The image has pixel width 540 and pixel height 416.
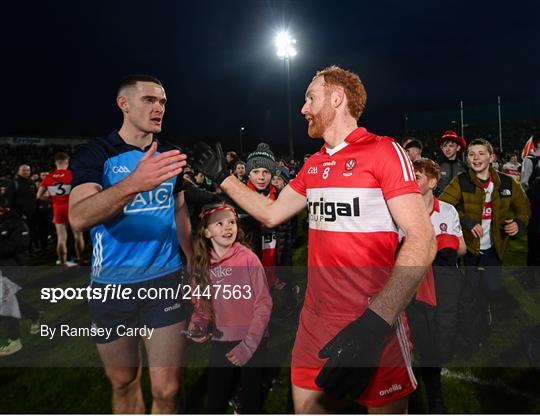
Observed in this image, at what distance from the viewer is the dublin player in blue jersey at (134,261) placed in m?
2.48

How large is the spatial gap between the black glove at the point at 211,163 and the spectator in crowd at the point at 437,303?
173 centimetres

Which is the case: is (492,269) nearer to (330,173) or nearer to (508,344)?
(508,344)

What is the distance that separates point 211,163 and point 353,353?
5.34 ft

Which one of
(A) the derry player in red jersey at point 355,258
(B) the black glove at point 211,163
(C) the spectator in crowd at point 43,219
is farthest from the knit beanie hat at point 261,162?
(C) the spectator in crowd at point 43,219

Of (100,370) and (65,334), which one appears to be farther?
(65,334)

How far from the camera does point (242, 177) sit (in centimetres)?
792

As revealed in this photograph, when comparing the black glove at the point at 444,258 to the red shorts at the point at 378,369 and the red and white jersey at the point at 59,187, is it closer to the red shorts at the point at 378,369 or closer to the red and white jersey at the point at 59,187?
the red shorts at the point at 378,369

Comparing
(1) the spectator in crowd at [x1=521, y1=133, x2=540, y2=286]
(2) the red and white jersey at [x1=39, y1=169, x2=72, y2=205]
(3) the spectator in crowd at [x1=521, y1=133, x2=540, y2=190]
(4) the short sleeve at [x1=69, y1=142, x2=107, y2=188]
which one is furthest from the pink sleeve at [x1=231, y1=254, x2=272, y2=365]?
(2) the red and white jersey at [x1=39, y1=169, x2=72, y2=205]

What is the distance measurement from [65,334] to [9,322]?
2.23 ft

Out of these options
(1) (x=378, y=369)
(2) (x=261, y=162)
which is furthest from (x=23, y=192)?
(1) (x=378, y=369)

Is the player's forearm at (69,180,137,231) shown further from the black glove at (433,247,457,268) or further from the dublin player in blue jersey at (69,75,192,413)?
the black glove at (433,247,457,268)

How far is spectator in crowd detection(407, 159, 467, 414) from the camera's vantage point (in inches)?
120

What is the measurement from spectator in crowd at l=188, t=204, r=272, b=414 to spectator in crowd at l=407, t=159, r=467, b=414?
1.24 metres

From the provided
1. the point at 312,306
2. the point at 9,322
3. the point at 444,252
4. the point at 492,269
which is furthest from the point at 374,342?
the point at 9,322
